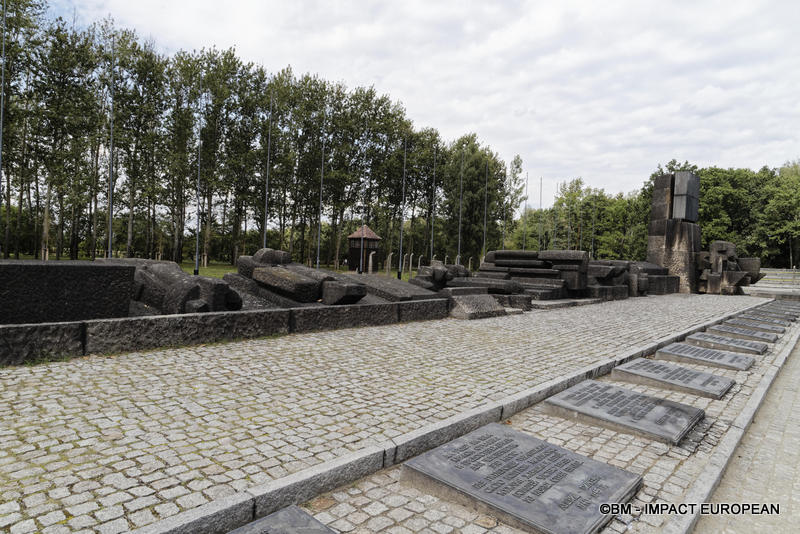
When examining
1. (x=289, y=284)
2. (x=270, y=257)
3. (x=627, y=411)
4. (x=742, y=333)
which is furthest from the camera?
(x=270, y=257)

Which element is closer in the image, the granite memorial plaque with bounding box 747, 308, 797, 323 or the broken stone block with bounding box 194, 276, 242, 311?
the broken stone block with bounding box 194, 276, 242, 311

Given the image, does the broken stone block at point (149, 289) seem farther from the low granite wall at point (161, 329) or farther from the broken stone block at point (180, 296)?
the low granite wall at point (161, 329)

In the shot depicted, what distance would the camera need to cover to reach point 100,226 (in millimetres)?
33781

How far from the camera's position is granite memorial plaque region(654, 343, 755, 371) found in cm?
644

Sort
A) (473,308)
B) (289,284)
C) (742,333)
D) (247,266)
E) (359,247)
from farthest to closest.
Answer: (359,247)
(473,308)
(247,266)
(742,333)
(289,284)

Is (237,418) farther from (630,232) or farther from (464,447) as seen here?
(630,232)

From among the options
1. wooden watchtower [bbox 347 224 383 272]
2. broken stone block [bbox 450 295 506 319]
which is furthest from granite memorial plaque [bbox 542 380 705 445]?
wooden watchtower [bbox 347 224 383 272]

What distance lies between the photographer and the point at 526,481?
2.75 m

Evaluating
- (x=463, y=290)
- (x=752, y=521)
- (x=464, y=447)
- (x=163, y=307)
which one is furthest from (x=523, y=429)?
(x=463, y=290)

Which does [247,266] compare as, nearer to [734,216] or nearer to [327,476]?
[327,476]

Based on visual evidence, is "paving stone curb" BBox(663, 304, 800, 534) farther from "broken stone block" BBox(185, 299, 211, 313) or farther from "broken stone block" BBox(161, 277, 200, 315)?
"broken stone block" BBox(161, 277, 200, 315)

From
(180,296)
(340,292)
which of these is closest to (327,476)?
(180,296)

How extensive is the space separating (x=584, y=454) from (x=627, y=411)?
105 cm

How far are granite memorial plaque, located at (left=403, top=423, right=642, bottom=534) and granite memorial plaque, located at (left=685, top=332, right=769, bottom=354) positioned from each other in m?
6.55
